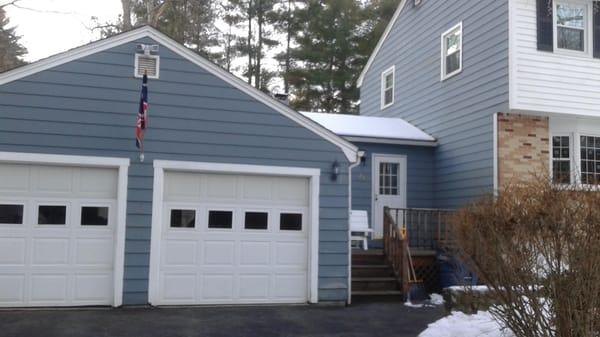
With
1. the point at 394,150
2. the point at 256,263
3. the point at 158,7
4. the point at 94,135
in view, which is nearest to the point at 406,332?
the point at 256,263

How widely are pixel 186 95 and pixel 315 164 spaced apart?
2.39 m

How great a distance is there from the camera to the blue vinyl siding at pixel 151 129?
8586 millimetres

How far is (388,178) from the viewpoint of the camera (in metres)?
13.4

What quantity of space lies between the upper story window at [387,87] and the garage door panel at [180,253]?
8.73m

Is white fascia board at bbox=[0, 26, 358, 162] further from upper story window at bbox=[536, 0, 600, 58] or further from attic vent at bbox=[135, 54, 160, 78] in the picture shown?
upper story window at bbox=[536, 0, 600, 58]

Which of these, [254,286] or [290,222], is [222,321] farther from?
[290,222]

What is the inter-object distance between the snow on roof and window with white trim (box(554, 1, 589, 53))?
3434 mm

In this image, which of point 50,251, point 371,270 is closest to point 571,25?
point 371,270

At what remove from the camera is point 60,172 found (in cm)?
874

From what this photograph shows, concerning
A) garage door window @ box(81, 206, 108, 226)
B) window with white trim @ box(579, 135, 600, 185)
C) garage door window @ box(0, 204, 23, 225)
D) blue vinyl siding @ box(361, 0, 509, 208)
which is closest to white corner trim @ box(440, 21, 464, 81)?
blue vinyl siding @ box(361, 0, 509, 208)

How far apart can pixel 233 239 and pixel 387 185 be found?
5022 millimetres

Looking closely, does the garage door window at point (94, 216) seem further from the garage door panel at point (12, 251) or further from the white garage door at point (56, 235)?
the garage door panel at point (12, 251)

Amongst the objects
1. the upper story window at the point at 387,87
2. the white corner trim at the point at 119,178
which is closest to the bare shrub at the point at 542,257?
the white corner trim at the point at 119,178

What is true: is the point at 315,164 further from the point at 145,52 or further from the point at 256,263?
the point at 145,52
